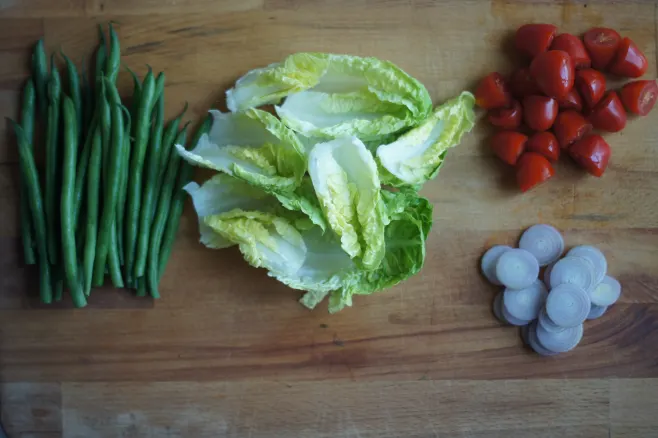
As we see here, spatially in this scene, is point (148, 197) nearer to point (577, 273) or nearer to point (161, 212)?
point (161, 212)

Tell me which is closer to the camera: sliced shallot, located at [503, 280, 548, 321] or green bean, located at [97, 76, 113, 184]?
green bean, located at [97, 76, 113, 184]

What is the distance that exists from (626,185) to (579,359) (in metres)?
0.66

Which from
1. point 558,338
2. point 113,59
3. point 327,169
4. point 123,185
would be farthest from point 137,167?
point 558,338

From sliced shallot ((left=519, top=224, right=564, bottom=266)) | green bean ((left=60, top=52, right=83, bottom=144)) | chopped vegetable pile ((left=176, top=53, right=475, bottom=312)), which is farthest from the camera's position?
sliced shallot ((left=519, top=224, right=564, bottom=266))

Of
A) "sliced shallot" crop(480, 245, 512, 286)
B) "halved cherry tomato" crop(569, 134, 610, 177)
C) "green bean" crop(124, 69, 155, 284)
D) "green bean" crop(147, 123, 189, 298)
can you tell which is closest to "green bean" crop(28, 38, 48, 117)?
"green bean" crop(124, 69, 155, 284)

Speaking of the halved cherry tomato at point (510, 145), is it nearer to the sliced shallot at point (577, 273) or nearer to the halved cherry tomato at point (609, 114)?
the halved cherry tomato at point (609, 114)

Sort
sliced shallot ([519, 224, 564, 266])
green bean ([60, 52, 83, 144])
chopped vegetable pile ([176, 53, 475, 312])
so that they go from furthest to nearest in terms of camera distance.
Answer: sliced shallot ([519, 224, 564, 266])
green bean ([60, 52, 83, 144])
chopped vegetable pile ([176, 53, 475, 312])

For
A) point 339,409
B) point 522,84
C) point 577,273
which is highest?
point 522,84

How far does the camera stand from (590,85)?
2.11m

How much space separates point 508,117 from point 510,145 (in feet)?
0.33

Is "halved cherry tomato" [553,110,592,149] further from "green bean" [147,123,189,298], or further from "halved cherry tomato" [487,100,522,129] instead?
"green bean" [147,123,189,298]

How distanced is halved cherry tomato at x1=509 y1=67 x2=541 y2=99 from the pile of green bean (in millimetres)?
1100

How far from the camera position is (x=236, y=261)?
217 cm

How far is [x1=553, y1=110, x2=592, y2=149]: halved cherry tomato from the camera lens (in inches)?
83.5
